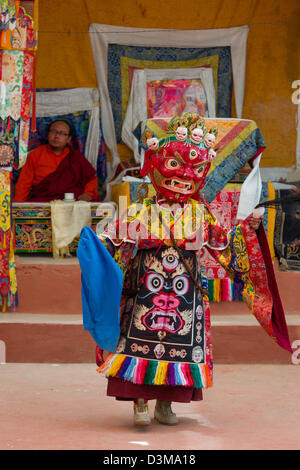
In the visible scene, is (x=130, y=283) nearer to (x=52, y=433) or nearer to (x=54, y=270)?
(x=52, y=433)

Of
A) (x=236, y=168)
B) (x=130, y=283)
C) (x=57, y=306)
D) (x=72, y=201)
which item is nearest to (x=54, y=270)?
(x=57, y=306)

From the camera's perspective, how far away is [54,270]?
6.38 metres

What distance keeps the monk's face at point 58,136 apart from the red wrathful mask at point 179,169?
3.92 metres

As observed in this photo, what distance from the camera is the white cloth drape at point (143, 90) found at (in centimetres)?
838

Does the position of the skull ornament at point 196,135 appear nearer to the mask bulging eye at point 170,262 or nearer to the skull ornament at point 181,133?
the skull ornament at point 181,133

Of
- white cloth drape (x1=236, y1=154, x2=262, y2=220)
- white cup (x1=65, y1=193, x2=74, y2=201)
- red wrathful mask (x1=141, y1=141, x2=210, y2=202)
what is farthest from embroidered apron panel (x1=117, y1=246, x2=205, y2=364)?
white cup (x1=65, y1=193, x2=74, y2=201)

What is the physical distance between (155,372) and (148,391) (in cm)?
12

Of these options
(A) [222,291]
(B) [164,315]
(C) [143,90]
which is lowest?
(A) [222,291]

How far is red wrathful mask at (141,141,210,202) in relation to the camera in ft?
13.4

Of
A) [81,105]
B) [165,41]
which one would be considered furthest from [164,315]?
[165,41]

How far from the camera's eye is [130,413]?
4516 millimetres

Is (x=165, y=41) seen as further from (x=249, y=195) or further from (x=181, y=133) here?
(x=181, y=133)

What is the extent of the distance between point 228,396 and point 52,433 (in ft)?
4.64

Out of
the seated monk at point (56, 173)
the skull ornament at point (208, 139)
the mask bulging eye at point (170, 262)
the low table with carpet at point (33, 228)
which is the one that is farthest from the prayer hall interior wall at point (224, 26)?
the mask bulging eye at point (170, 262)
